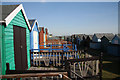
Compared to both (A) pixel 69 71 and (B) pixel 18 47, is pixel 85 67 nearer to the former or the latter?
(A) pixel 69 71

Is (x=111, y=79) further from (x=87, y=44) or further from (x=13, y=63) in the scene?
(x=87, y=44)

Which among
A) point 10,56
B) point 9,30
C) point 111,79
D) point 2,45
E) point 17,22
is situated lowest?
point 111,79

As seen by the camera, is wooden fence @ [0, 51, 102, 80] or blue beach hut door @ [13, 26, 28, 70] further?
blue beach hut door @ [13, 26, 28, 70]

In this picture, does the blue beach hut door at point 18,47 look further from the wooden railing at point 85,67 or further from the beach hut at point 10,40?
the wooden railing at point 85,67

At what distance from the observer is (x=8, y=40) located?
15.9ft

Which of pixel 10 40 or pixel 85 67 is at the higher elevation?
pixel 10 40

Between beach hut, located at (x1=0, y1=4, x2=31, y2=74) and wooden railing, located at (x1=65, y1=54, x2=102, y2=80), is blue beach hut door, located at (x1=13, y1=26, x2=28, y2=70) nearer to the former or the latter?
beach hut, located at (x1=0, y1=4, x2=31, y2=74)

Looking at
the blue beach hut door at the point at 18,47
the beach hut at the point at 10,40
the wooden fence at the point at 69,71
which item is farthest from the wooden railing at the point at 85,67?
the blue beach hut door at the point at 18,47

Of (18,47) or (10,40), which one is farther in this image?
(18,47)

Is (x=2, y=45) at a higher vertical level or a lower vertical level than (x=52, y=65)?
higher

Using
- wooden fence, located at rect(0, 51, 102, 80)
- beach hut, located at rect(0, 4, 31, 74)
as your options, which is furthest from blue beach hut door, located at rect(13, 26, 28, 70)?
wooden fence, located at rect(0, 51, 102, 80)

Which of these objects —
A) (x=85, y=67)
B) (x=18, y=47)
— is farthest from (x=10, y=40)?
(x=85, y=67)

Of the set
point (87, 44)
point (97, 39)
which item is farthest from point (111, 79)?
point (87, 44)

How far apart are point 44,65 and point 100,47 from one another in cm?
2348
